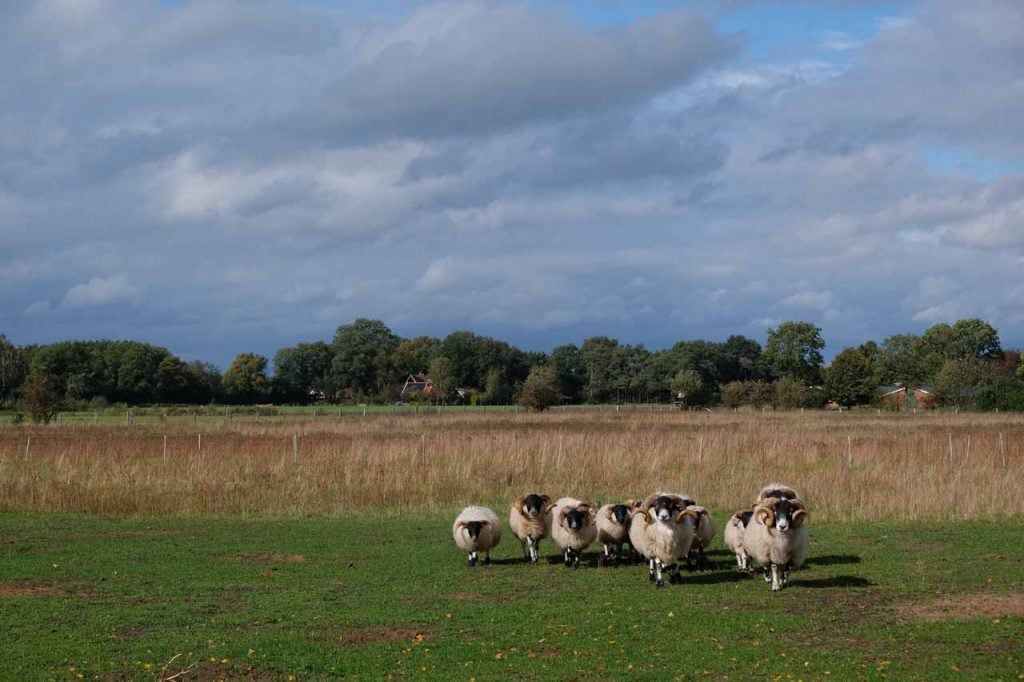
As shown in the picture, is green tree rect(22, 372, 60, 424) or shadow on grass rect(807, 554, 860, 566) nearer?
shadow on grass rect(807, 554, 860, 566)

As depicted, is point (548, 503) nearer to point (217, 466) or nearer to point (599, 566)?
point (599, 566)

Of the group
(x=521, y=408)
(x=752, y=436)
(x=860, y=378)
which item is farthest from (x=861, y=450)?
(x=860, y=378)

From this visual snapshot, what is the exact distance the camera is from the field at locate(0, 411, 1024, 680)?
973 centimetres

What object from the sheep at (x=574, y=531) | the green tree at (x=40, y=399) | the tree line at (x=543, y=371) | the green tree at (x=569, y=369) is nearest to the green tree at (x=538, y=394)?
the tree line at (x=543, y=371)

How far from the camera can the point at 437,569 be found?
1544 centimetres

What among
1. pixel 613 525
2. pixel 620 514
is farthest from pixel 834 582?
pixel 613 525

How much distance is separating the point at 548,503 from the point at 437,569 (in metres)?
2.34

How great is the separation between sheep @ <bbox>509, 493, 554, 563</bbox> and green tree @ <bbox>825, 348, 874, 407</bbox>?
87.3 meters

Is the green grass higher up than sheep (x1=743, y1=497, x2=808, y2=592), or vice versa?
sheep (x1=743, y1=497, x2=808, y2=592)

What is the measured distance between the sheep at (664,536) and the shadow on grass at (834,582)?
1574 mm

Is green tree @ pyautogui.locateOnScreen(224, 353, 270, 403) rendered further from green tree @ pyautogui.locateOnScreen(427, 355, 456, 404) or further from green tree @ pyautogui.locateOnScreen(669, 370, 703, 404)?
green tree @ pyautogui.locateOnScreen(669, 370, 703, 404)

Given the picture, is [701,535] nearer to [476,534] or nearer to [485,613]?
[476,534]

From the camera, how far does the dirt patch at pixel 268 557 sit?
16.4m

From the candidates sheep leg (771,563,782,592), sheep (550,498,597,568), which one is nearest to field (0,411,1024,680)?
sheep leg (771,563,782,592)
